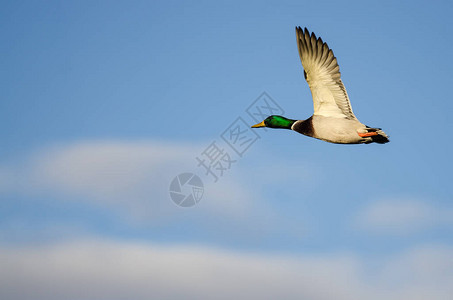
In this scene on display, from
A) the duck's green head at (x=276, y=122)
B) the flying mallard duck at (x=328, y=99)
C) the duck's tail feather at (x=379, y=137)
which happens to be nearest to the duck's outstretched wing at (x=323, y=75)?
the flying mallard duck at (x=328, y=99)

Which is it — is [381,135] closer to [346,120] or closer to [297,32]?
[346,120]

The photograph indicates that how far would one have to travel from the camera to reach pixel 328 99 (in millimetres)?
18484

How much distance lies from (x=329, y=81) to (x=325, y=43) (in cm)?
115

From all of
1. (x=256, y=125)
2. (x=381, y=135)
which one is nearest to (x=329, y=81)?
(x=381, y=135)

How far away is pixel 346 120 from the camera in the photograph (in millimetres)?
18250

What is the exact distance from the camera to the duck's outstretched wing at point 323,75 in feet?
59.1

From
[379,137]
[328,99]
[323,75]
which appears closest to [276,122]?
[328,99]

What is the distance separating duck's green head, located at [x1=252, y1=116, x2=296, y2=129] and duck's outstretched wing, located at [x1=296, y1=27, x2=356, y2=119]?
2522mm

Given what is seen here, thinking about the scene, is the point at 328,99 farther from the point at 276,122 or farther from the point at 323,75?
the point at 276,122

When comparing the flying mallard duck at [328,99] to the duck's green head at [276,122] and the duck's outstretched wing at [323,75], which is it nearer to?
the duck's outstretched wing at [323,75]

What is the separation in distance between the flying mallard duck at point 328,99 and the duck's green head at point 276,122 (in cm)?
231

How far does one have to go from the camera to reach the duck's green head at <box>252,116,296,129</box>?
829 inches

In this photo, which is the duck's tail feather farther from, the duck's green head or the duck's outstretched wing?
the duck's green head

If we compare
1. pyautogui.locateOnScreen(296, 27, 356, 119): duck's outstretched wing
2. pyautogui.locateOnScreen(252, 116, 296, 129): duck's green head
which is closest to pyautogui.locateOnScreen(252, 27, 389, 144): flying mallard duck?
pyautogui.locateOnScreen(296, 27, 356, 119): duck's outstretched wing
